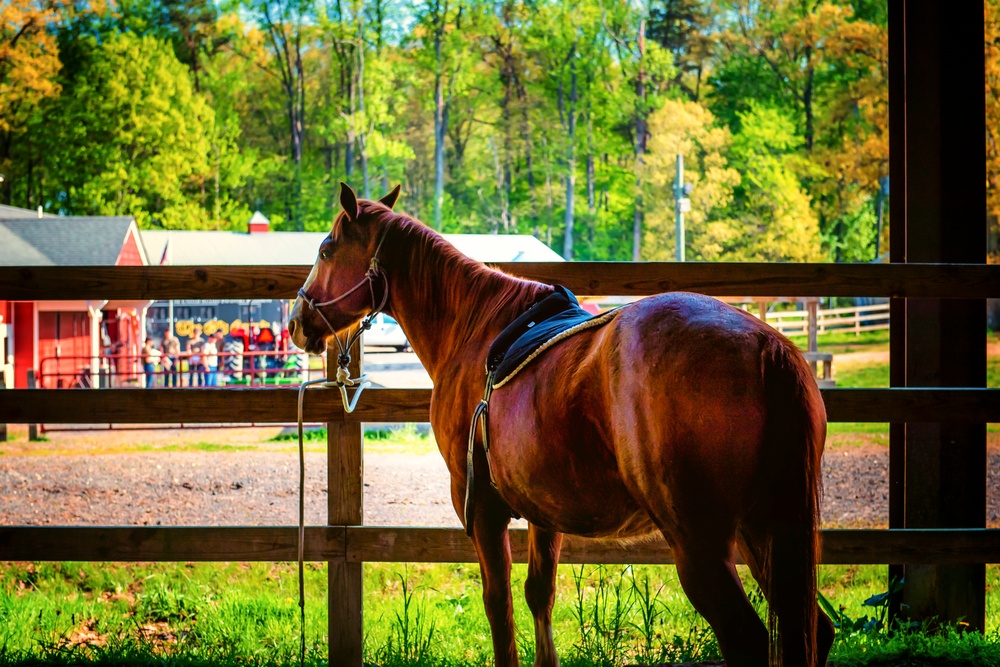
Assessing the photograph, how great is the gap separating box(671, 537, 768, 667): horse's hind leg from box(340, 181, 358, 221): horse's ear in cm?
162

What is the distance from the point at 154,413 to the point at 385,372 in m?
16.1

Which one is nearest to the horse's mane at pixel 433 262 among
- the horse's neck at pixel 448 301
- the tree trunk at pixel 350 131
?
the horse's neck at pixel 448 301

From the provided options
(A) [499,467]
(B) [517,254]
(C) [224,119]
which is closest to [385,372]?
(B) [517,254]

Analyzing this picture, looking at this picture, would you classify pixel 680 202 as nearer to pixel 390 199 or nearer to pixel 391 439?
pixel 391 439

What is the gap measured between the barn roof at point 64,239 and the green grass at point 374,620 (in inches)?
660

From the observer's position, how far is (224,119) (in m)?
34.5

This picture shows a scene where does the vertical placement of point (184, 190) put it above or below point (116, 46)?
below

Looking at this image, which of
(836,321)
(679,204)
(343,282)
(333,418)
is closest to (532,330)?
(343,282)

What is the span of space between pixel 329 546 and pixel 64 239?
21418 mm

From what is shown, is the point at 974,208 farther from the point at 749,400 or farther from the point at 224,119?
the point at 224,119

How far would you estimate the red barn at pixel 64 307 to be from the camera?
18984 mm

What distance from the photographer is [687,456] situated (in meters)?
1.95

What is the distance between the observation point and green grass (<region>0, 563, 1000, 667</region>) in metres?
3.38

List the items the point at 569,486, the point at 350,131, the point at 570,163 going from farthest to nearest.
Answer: the point at 350,131 < the point at 570,163 < the point at 569,486
